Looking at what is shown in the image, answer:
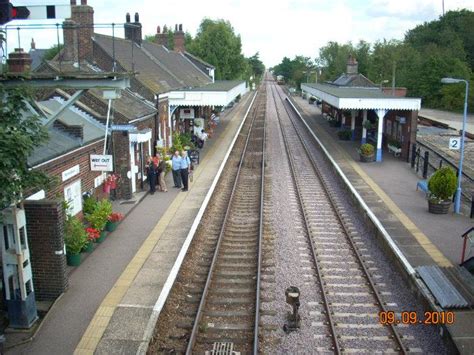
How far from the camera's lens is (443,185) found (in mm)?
15703

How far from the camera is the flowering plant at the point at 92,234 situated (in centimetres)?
1251

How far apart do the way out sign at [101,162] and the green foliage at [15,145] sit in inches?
251

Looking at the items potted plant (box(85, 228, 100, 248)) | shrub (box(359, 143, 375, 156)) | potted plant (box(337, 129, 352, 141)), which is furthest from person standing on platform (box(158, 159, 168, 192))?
potted plant (box(337, 129, 352, 141))

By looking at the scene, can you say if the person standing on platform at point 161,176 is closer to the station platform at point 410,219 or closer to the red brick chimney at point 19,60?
the red brick chimney at point 19,60

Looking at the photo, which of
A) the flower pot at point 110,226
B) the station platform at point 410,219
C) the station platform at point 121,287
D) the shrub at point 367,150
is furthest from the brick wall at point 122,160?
the shrub at point 367,150

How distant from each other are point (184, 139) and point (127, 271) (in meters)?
17.0

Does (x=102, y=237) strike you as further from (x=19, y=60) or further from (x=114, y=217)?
(x=19, y=60)

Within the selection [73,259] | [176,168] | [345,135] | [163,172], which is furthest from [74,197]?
[345,135]

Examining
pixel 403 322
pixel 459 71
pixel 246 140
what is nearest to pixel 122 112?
pixel 403 322

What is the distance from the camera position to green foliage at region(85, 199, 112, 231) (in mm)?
13289

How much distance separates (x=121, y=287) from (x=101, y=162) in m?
5.01

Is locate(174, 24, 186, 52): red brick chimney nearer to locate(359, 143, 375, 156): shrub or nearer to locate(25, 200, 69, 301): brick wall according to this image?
locate(359, 143, 375, 156): shrub

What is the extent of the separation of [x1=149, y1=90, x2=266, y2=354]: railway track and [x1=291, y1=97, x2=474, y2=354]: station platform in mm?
3409

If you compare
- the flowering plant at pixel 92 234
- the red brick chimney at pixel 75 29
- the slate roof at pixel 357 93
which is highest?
the red brick chimney at pixel 75 29
